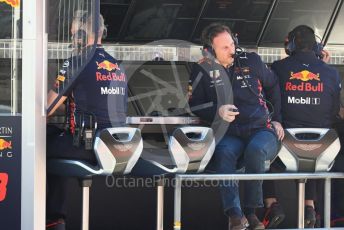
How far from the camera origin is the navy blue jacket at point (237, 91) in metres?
4.01

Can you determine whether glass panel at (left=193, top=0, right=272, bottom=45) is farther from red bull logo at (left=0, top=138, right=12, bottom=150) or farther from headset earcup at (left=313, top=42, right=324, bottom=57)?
red bull logo at (left=0, top=138, right=12, bottom=150)

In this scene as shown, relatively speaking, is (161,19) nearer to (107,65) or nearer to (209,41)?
(209,41)

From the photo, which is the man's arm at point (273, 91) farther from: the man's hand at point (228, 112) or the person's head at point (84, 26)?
the person's head at point (84, 26)

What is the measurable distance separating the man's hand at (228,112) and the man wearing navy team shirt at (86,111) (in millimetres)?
552

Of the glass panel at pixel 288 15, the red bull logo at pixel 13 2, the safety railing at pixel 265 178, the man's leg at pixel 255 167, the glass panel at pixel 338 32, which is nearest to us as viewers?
the red bull logo at pixel 13 2

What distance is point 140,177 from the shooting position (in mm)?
4051

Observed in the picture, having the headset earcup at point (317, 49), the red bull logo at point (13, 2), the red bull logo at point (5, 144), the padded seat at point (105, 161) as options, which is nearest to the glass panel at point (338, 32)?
the headset earcup at point (317, 49)

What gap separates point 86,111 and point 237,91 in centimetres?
88

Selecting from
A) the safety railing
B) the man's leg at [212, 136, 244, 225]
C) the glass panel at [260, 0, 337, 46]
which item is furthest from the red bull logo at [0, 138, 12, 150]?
the glass panel at [260, 0, 337, 46]

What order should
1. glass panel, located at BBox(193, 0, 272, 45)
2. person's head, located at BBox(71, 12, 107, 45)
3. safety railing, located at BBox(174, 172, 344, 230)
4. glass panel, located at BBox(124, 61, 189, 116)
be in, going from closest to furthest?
1. person's head, located at BBox(71, 12, 107, 45)
2. safety railing, located at BBox(174, 172, 344, 230)
3. glass panel, located at BBox(124, 61, 189, 116)
4. glass panel, located at BBox(193, 0, 272, 45)

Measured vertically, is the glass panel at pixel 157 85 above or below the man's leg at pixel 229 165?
above

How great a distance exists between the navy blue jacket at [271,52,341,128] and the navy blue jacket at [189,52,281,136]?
0.16 m

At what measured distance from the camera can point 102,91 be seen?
375 centimetres

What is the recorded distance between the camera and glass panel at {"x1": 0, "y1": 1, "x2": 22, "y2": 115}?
323 centimetres
